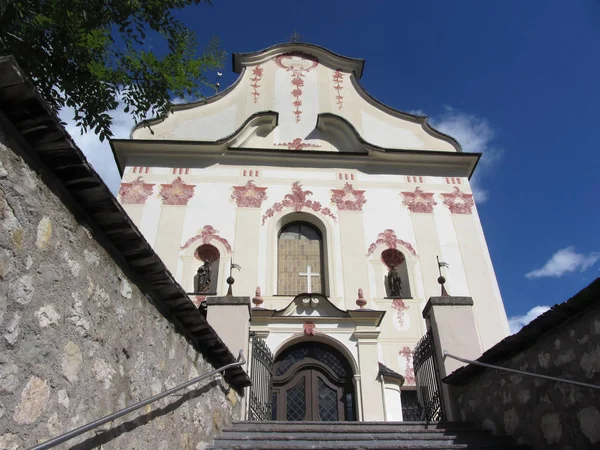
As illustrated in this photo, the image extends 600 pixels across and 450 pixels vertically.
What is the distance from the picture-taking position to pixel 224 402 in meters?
4.98

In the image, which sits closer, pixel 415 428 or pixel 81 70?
pixel 415 428

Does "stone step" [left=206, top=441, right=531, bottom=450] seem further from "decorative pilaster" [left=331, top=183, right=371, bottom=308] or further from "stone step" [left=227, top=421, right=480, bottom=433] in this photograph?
"decorative pilaster" [left=331, top=183, right=371, bottom=308]

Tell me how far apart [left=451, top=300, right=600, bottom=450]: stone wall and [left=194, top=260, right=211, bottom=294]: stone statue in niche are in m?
7.34

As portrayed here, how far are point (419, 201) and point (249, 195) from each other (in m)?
4.64

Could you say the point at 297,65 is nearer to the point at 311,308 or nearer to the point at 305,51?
the point at 305,51

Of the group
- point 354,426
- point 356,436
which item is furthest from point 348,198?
point 356,436

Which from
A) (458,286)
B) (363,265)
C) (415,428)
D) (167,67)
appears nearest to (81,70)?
(167,67)

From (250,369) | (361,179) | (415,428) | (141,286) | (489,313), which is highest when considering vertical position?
(361,179)

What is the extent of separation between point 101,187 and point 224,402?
3.20 meters

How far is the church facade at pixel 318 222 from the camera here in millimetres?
9141

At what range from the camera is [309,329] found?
9.13m

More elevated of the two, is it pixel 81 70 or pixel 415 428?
pixel 81 70

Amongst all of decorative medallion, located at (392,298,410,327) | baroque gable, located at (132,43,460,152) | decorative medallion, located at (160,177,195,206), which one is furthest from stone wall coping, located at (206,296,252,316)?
baroque gable, located at (132,43,460,152)

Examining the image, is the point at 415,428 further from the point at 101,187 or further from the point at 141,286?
the point at 101,187
